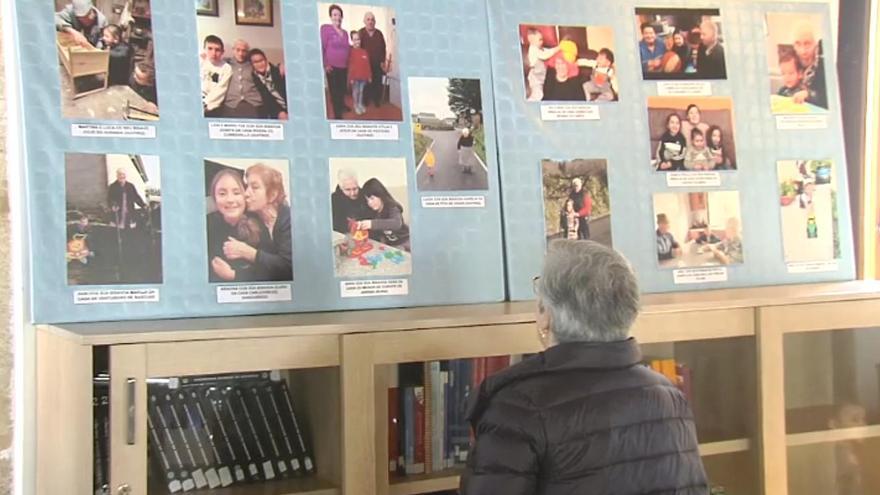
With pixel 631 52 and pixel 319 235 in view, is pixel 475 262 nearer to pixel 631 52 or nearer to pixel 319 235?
pixel 319 235

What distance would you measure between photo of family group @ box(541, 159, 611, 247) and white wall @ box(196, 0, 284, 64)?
686 millimetres

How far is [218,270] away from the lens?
1880 mm

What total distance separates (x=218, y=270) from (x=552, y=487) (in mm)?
856

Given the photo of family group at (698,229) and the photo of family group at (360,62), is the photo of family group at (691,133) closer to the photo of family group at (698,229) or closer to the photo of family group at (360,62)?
the photo of family group at (698,229)

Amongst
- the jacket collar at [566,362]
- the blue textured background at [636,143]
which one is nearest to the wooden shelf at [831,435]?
the blue textured background at [636,143]

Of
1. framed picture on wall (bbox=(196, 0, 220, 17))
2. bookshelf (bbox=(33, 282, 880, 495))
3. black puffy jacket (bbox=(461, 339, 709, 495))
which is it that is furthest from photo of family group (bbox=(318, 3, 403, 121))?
black puffy jacket (bbox=(461, 339, 709, 495))

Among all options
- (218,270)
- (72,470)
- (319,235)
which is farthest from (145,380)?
(319,235)

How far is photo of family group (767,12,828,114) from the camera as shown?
8.04 feet
